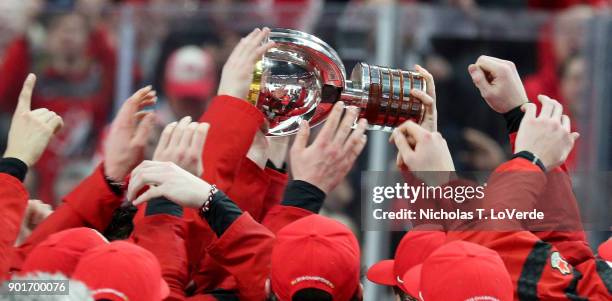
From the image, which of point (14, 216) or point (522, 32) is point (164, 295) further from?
point (522, 32)

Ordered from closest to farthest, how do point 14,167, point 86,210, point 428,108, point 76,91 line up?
point 14,167 < point 428,108 < point 86,210 < point 76,91

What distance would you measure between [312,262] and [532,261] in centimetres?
56

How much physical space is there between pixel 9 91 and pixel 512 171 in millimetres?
3396

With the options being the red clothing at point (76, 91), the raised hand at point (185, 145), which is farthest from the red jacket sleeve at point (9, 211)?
the red clothing at point (76, 91)

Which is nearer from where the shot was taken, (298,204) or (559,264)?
(559,264)

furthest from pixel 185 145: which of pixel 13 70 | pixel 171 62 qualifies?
pixel 13 70

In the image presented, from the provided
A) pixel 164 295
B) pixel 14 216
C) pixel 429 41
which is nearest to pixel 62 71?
pixel 429 41

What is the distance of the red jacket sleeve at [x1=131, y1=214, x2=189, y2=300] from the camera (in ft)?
10.3

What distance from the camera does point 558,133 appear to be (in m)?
3.01

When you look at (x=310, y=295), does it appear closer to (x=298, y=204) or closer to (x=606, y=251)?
(x=298, y=204)

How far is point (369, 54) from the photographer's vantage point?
5.21 m

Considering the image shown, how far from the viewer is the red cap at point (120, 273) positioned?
8.84 ft

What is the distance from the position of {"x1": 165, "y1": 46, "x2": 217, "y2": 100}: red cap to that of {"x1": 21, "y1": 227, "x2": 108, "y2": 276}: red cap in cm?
246

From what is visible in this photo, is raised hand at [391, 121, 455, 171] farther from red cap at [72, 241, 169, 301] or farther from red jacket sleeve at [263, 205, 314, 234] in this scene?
red cap at [72, 241, 169, 301]
